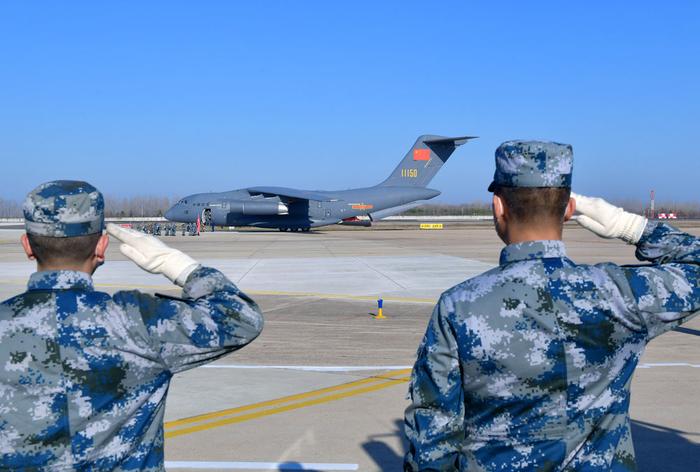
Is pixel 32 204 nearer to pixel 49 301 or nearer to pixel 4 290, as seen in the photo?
pixel 49 301

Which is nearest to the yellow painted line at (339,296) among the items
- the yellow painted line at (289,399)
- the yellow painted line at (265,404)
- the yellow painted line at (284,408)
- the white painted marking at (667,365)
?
the white painted marking at (667,365)

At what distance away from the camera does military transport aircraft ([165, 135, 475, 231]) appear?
5831 cm

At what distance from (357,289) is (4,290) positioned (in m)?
9.31

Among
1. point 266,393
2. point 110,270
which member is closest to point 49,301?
point 266,393

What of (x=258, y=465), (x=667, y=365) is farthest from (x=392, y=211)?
(x=258, y=465)

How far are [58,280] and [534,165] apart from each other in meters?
2.04

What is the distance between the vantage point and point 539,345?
321 centimetres

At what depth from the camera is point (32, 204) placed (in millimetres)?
3299

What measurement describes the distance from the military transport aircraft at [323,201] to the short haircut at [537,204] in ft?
175

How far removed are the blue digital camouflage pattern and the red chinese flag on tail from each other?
5900 cm

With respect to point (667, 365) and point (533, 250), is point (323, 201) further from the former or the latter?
point (533, 250)

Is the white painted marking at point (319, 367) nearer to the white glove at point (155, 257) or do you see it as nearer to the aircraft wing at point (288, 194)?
the white glove at point (155, 257)

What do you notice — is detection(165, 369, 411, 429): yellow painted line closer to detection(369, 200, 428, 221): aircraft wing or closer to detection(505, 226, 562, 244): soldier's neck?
detection(505, 226, 562, 244): soldier's neck

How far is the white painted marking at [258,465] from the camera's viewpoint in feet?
21.8
